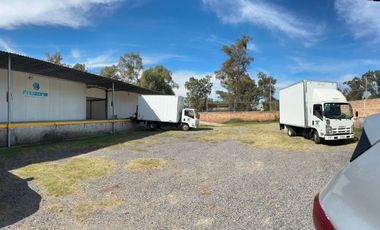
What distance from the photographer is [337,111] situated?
15523 mm

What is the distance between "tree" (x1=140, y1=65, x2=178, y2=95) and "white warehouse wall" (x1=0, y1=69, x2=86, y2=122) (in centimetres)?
2659

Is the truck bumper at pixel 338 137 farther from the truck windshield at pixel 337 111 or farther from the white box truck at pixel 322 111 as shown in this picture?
the truck windshield at pixel 337 111

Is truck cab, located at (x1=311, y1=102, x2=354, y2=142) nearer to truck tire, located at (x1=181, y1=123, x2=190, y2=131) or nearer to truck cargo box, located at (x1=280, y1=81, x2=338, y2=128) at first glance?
truck cargo box, located at (x1=280, y1=81, x2=338, y2=128)

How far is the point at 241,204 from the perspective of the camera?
5957mm

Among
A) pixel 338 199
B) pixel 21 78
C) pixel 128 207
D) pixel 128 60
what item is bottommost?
pixel 128 207

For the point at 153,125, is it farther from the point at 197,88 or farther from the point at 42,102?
the point at 197,88

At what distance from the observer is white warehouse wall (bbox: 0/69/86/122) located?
17859 millimetres

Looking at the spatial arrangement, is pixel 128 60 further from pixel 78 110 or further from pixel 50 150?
pixel 50 150

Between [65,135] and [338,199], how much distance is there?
1844 centimetres

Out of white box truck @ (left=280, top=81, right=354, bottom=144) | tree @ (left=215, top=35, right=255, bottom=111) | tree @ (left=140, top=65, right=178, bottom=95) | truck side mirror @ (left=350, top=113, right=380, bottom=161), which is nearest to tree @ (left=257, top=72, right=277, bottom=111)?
tree @ (left=215, top=35, right=255, bottom=111)

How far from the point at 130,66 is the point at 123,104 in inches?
1127

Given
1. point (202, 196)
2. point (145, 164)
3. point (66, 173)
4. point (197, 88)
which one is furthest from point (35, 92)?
point (197, 88)

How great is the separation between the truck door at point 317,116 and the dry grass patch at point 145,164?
356 inches

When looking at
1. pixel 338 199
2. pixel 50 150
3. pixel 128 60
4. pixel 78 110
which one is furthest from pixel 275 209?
pixel 128 60
